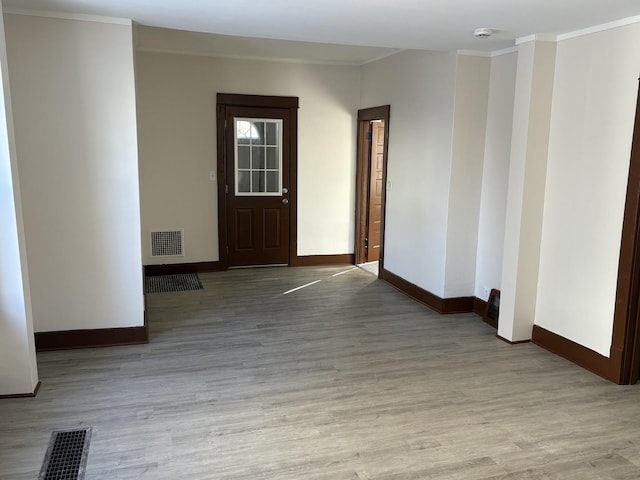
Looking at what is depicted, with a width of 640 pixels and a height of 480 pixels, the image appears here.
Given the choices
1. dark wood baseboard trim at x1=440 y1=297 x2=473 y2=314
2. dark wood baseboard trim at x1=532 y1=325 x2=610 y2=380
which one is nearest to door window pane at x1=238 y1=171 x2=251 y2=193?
dark wood baseboard trim at x1=440 y1=297 x2=473 y2=314

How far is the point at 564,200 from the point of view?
3.90 m

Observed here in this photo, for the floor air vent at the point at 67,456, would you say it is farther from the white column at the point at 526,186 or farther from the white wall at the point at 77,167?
the white column at the point at 526,186

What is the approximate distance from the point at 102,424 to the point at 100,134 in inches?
80.2

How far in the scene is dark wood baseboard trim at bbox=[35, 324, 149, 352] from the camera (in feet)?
12.8

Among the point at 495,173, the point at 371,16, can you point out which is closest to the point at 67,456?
the point at 371,16

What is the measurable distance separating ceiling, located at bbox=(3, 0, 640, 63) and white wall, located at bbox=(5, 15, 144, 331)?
25 cm

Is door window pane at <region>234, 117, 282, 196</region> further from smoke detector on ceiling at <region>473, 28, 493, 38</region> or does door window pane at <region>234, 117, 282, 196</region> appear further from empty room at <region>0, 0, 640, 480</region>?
smoke detector on ceiling at <region>473, 28, 493, 38</region>

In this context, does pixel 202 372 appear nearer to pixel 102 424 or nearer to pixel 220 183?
pixel 102 424

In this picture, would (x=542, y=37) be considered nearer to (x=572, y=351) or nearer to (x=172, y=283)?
(x=572, y=351)

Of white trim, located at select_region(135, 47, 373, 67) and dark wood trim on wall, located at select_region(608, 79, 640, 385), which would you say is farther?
white trim, located at select_region(135, 47, 373, 67)

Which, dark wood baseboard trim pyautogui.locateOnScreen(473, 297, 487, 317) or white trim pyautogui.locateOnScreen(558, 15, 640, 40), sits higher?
white trim pyautogui.locateOnScreen(558, 15, 640, 40)

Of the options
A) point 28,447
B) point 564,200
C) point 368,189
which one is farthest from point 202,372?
point 368,189

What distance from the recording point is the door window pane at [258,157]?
644cm

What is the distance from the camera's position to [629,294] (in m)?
3.42
